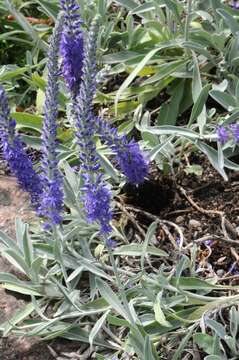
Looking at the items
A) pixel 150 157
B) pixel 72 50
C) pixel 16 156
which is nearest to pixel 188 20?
pixel 150 157

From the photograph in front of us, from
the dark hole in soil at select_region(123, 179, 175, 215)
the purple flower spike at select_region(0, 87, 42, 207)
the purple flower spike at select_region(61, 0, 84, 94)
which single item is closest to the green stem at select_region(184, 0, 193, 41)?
the dark hole in soil at select_region(123, 179, 175, 215)

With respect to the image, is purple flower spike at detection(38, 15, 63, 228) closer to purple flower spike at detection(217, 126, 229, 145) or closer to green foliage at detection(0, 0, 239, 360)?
green foliage at detection(0, 0, 239, 360)

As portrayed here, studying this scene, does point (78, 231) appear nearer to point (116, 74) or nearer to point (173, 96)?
point (173, 96)

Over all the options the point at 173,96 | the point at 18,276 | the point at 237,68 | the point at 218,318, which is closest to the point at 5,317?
the point at 18,276

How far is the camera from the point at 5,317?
343 cm

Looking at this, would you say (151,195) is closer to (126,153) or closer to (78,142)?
(126,153)

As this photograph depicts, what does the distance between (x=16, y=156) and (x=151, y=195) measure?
44.9 inches

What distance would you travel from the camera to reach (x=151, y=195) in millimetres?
3963

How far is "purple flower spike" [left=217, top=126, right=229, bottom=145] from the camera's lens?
12.3 ft

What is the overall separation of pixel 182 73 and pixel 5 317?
172 centimetres

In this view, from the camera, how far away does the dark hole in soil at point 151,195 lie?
392 centimetres

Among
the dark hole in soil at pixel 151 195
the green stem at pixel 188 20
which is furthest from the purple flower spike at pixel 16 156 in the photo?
the green stem at pixel 188 20

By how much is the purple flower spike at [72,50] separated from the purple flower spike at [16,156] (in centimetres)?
41

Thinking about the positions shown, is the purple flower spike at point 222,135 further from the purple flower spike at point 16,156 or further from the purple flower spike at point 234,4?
the purple flower spike at point 234,4
